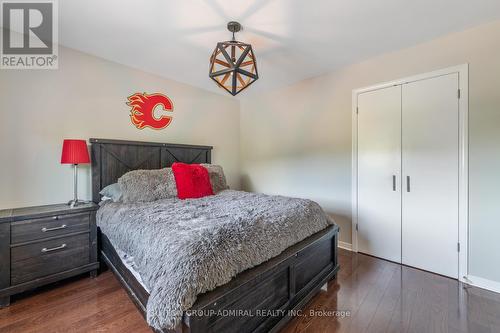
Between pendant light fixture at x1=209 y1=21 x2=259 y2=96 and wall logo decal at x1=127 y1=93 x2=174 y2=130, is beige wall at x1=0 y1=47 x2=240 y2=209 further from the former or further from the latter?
pendant light fixture at x1=209 y1=21 x2=259 y2=96

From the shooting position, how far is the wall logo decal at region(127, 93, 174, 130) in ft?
9.91

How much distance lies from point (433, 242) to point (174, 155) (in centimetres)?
341

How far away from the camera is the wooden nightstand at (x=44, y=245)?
1831 mm

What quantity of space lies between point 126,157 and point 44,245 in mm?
1221

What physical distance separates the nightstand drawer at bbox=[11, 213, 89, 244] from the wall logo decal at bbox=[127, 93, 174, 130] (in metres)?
1.41

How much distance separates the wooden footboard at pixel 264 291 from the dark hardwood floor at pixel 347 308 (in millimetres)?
178

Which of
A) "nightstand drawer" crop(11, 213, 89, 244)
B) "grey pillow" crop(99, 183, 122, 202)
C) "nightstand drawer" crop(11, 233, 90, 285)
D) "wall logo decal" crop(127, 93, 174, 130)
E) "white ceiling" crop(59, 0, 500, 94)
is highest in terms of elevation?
"white ceiling" crop(59, 0, 500, 94)

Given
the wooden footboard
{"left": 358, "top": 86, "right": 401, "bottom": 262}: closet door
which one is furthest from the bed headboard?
{"left": 358, "top": 86, "right": 401, "bottom": 262}: closet door

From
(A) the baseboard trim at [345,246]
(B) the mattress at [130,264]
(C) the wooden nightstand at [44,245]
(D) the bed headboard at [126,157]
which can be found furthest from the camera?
(A) the baseboard trim at [345,246]

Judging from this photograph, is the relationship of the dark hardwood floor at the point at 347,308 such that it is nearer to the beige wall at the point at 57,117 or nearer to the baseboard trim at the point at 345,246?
the baseboard trim at the point at 345,246

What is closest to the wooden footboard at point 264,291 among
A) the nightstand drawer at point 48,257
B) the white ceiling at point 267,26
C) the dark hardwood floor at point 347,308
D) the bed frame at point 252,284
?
the bed frame at point 252,284

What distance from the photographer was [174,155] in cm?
332

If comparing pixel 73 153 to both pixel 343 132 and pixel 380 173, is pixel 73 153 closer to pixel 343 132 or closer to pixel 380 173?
pixel 343 132

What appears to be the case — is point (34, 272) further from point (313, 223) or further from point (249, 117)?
point (249, 117)
